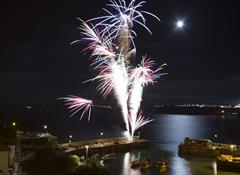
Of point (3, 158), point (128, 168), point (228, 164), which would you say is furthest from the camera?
point (128, 168)

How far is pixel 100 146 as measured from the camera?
3491cm

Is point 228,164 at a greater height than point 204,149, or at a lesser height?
lesser

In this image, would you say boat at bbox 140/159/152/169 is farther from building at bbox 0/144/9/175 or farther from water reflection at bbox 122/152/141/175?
building at bbox 0/144/9/175

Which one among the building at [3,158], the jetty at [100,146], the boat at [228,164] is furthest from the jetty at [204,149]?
the building at [3,158]

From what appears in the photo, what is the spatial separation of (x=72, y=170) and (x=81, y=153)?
12061 mm

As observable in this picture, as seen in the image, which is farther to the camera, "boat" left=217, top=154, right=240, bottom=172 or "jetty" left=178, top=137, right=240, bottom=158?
"jetty" left=178, top=137, right=240, bottom=158

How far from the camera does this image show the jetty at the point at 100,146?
31337mm

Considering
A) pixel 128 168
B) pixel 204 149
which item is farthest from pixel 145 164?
pixel 204 149

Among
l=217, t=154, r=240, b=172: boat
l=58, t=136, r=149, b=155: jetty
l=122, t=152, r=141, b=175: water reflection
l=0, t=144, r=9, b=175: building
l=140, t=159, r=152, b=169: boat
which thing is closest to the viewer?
l=0, t=144, r=9, b=175: building

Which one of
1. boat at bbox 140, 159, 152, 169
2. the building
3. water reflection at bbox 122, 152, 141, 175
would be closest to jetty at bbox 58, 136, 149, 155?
water reflection at bbox 122, 152, 141, 175

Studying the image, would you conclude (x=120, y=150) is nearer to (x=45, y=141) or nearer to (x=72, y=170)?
(x=45, y=141)

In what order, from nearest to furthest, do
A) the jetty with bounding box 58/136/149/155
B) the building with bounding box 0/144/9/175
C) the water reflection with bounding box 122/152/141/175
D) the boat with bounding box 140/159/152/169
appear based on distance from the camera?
the building with bounding box 0/144/9/175
the water reflection with bounding box 122/152/141/175
the boat with bounding box 140/159/152/169
the jetty with bounding box 58/136/149/155

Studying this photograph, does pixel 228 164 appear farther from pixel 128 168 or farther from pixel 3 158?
pixel 3 158

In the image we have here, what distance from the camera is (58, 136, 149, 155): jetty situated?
3134 centimetres
